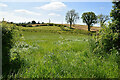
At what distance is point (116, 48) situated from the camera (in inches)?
234

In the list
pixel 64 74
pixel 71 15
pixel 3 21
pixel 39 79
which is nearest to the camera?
pixel 39 79

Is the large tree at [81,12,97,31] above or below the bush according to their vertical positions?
above

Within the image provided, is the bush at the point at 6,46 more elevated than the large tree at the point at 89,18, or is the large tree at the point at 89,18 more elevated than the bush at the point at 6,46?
the large tree at the point at 89,18

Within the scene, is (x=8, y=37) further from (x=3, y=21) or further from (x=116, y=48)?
(x=116, y=48)

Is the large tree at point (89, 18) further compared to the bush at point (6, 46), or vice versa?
the large tree at point (89, 18)

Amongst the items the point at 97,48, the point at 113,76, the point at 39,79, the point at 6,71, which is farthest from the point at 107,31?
the point at 6,71

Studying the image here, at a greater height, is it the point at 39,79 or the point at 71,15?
the point at 71,15

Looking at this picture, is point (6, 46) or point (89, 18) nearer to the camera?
point (6, 46)

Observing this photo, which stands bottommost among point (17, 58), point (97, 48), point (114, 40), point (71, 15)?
point (17, 58)

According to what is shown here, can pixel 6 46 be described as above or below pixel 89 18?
below

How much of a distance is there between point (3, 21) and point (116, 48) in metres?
5.74

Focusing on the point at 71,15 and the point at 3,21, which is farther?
the point at 71,15

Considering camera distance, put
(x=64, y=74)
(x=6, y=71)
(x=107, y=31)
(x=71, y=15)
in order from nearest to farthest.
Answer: (x=64, y=74), (x=6, y=71), (x=107, y=31), (x=71, y=15)

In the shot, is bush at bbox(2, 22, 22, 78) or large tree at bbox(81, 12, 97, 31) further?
large tree at bbox(81, 12, 97, 31)
